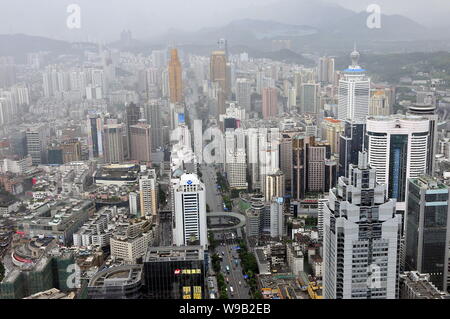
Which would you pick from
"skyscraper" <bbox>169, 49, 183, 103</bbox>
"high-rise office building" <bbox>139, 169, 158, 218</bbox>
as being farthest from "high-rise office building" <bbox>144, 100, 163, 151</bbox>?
"high-rise office building" <bbox>139, 169, 158, 218</bbox>

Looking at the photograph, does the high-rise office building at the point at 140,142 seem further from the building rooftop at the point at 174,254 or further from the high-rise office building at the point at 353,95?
the building rooftop at the point at 174,254

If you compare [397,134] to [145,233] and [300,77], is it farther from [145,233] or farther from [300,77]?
[300,77]

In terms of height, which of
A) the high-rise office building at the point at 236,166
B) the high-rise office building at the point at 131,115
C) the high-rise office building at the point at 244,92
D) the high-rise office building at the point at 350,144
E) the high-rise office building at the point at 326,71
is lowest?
the high-rise office building at the point at 236,166

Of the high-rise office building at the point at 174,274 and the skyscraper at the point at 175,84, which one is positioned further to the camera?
the skyscraper at the point at 175,84

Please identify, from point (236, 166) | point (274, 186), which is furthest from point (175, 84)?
point (274, 186)

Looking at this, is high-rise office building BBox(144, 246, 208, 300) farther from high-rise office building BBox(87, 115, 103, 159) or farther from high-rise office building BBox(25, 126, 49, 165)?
high-rise office building BBox(87, 115, 103, 159)

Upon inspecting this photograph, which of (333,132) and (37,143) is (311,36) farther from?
(37,143)

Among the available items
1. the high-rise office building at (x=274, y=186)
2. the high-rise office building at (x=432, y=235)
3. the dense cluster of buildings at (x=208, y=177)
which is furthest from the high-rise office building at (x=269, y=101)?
the high-rise office building at (x=432, y=235)
